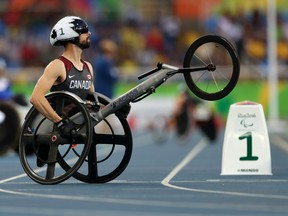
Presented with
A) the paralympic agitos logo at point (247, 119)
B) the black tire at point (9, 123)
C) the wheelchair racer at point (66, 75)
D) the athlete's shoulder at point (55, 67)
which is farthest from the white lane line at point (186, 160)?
the black tire at point (9, 123)

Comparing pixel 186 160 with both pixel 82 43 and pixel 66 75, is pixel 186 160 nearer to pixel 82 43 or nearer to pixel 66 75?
pixel 82 43

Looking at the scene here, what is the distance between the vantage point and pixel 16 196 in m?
11.7

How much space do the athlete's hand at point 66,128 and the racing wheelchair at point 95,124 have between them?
0.03m

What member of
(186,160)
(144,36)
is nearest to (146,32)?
(144,36)

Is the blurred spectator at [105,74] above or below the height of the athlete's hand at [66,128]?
above

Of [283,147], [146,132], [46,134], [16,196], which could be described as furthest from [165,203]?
[146,132]

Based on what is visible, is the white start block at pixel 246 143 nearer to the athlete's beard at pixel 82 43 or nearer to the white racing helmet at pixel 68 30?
the athlete's beard at pixel 82 43

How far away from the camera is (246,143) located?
1435cm

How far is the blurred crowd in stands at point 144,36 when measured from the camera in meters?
37.8

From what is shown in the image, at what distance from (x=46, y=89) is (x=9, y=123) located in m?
8.49

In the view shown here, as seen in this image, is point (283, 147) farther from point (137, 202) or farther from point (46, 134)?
point (137, 202)

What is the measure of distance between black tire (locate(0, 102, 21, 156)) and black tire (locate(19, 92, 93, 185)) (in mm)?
7928

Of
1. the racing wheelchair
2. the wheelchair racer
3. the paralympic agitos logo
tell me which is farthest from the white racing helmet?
the paralympic agitos logo

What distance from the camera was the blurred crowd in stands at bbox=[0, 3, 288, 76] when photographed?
3775 cm
